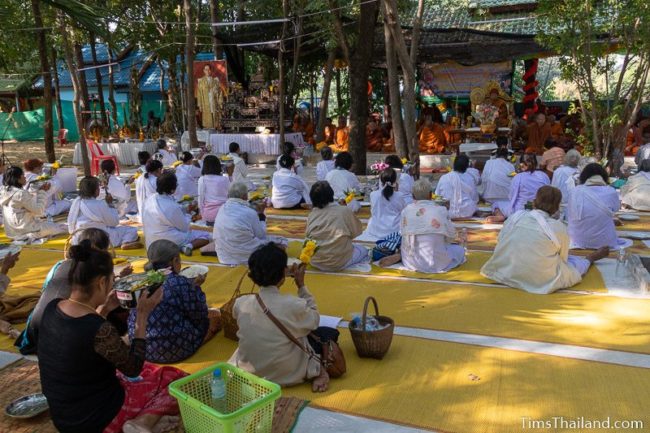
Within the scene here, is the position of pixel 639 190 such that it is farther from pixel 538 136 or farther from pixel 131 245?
pixel 131 245

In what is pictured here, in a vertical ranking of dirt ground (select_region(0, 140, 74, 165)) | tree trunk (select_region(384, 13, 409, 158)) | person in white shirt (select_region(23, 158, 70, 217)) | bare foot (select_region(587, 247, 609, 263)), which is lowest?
bare foot (select_region(587, 247, 609, 263))

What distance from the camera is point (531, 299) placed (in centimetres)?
514

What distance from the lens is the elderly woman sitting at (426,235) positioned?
586 centimetres

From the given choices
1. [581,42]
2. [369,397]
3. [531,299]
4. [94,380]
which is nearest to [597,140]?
[581,42]

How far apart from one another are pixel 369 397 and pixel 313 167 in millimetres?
12243

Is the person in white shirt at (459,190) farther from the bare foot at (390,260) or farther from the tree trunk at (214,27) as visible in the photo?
the tree trunk at (214,27)

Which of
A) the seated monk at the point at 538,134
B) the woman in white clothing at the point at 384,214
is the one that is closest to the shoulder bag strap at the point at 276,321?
the woman in white clothing at the point at 384,214

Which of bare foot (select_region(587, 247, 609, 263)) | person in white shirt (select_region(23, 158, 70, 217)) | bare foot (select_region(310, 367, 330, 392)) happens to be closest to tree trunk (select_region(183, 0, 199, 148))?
person in white shirt (select_region(23, 158, 70, 217))

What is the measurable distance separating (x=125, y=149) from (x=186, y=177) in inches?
337

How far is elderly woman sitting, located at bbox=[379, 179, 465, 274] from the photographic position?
586 centimetres

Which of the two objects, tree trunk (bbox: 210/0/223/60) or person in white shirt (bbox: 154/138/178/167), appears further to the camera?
tree trunk (bbox: 210/0/223/60)

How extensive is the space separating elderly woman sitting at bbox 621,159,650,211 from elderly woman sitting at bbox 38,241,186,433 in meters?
8.41

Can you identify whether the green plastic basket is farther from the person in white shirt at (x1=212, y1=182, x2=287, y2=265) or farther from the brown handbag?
the person in white shirt at (x1=212, y1=182, x2=287, y2=265)

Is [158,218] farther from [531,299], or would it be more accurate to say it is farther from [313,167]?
[313,167]
